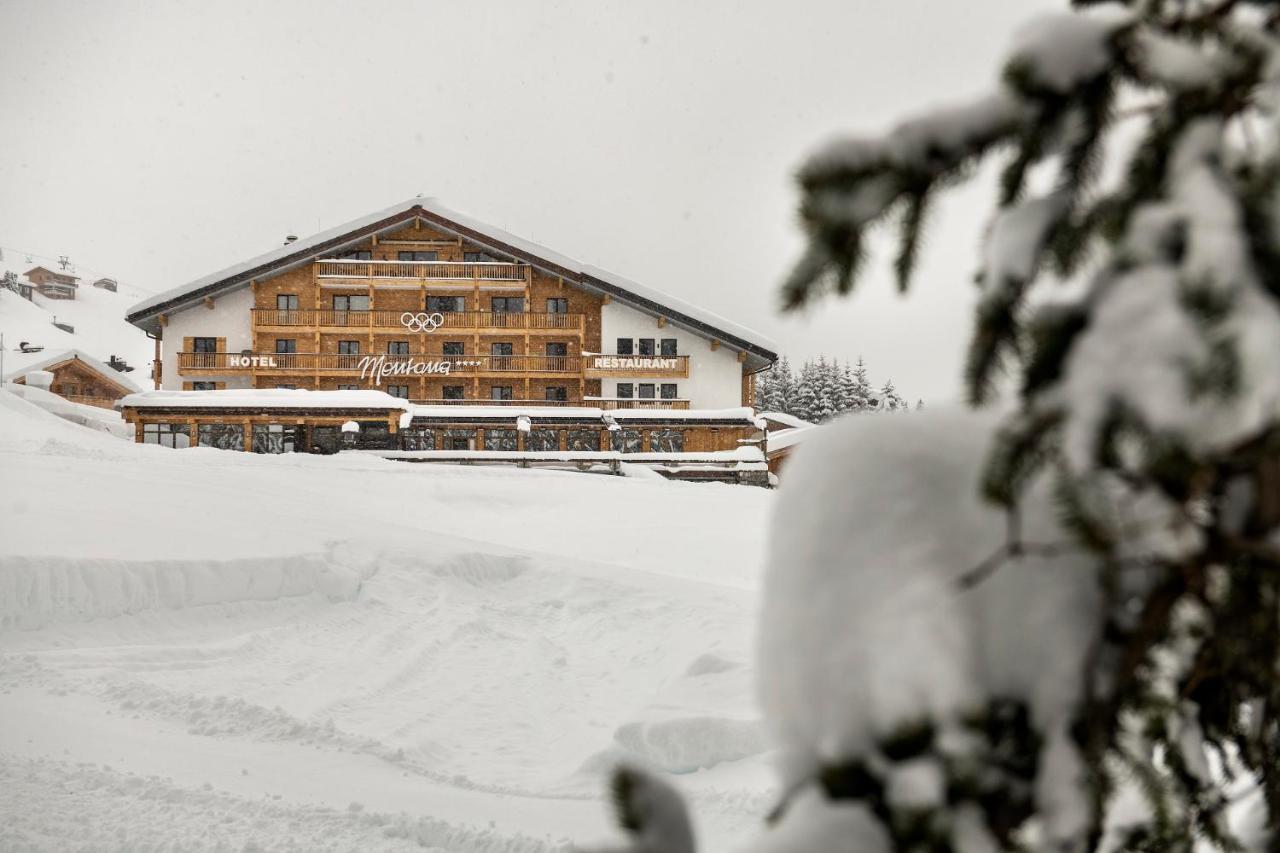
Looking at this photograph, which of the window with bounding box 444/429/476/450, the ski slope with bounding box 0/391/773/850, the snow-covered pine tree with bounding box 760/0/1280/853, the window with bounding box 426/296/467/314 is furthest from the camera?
the window with bounding box 426/296/467/314

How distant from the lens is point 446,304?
31.8 meters

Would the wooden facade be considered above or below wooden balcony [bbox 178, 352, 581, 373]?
above

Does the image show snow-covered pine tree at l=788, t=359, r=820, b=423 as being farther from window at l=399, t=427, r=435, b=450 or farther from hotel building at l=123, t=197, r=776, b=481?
window at l=399, t=427, r=435, b=450

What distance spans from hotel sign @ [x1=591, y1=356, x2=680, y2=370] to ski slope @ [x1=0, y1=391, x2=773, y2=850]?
1636cm

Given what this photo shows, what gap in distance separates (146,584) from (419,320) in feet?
77.8

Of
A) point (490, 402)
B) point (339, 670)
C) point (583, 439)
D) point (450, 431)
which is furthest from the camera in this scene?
point (490, 402)

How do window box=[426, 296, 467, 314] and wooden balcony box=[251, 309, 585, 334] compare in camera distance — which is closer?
wooden balcony box=[251, 309, 585, 334]

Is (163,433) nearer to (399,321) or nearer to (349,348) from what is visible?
(349,348)

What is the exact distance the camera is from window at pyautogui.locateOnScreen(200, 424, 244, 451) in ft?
85.2

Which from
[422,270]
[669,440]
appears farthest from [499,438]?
[422,270]

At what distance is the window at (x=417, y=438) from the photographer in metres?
26.6

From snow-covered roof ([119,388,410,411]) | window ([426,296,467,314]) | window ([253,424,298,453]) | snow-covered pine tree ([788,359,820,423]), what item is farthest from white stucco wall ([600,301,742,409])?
snow-covered pine tree ([788,359,820,423])

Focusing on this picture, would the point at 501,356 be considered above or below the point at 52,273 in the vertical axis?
below

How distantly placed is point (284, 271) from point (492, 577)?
81.9 feet
